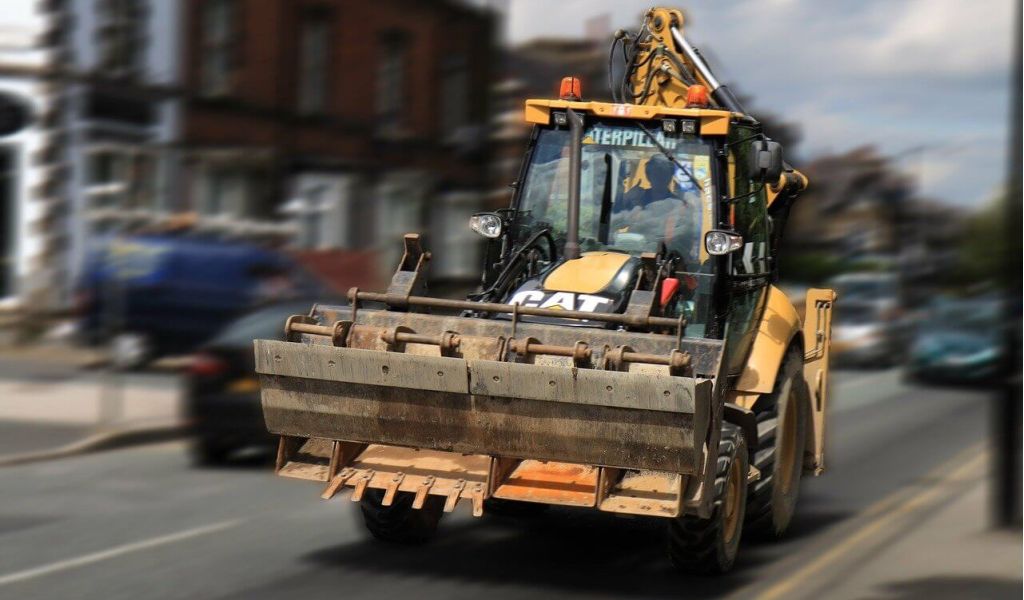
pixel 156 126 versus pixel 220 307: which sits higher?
pixel 156 126

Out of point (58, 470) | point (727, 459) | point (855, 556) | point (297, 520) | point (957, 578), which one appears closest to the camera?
point (727, 459)

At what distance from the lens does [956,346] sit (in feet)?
96.5

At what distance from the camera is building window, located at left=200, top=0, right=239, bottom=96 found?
27109mm

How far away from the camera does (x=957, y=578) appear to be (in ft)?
31.3

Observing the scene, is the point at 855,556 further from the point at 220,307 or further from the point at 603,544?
the point at 220,307

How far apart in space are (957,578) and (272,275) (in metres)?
17.0

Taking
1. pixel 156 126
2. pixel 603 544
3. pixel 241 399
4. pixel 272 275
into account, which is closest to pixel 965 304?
pixel 272 275

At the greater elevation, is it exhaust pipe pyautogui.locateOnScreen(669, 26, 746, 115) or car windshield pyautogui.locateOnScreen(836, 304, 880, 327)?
exhaust pipe pyautogui.locateOnScreen(669, 26, 746, 115)

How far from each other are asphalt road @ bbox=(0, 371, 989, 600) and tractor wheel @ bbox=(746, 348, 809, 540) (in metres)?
0.22

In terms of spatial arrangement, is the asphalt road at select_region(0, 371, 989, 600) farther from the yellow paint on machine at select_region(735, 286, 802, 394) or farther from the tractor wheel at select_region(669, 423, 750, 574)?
the yellow paint on machine at select_region(735, 286, 802, 394)

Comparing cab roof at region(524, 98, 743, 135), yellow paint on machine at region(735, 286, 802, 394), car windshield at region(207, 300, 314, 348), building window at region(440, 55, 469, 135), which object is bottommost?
car windshield at region(207, 300, 314, 348)

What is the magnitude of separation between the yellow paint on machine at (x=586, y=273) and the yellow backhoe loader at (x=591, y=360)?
0.7 inches

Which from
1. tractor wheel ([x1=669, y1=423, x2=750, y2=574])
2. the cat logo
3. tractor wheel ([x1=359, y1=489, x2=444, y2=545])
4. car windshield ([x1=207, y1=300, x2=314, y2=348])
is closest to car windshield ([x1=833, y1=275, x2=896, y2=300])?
car windshield ([x1=207, y1=300, x2=314, y2=348])

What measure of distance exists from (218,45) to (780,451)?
1907 centimetres
